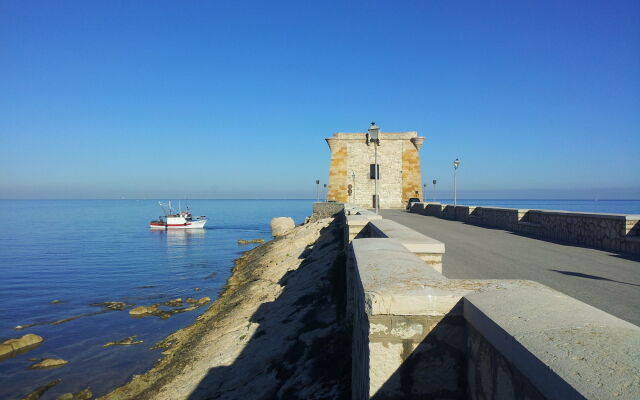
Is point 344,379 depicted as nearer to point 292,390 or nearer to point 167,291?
point 292,390

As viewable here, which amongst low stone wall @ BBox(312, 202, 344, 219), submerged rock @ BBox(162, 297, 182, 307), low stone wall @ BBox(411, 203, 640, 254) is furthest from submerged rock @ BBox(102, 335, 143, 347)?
low stone wall @ BBox(312, 202, 344, 219)

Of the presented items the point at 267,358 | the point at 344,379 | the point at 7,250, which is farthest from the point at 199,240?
the point at 344,379

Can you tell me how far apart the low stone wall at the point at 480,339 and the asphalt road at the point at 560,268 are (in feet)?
9.48

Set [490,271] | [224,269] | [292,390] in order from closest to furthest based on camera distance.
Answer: [292,390]
[490,271]
[224,269]

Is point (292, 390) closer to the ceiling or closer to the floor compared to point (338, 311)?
closer to the floor

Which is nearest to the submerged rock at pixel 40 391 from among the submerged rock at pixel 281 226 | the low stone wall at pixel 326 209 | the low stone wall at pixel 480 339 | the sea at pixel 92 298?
the sea at pixel 92 298

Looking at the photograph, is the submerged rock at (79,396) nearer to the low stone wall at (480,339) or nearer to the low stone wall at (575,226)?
the low stone wall at (480,339)

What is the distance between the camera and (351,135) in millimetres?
41281

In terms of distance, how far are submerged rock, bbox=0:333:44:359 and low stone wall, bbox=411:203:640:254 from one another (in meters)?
19.1

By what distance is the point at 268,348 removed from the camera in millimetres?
9969

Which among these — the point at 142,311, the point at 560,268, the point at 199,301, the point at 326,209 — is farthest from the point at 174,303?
the point at 560,268

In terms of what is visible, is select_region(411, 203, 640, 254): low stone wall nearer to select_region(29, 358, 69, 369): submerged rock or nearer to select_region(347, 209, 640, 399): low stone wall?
select_region(347, 209, 640, 399): low stone wall

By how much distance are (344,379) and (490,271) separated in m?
3.76

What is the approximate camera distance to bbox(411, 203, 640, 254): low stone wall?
9.96 metres
